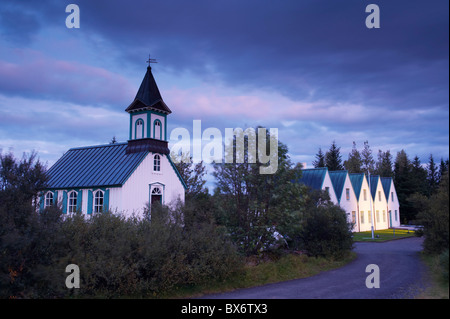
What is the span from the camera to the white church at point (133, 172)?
2459 cm

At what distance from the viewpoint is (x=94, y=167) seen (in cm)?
2725

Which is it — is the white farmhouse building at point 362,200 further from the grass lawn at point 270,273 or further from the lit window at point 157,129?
the grass lawn at point 270,273

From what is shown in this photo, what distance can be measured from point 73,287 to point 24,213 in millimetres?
2920

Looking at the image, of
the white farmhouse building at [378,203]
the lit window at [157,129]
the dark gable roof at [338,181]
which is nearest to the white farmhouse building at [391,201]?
the white farmhouse building at [378,203]

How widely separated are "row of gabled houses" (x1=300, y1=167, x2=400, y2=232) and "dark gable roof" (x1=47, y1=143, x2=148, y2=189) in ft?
54.5

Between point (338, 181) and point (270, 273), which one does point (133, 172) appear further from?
point (338, 181)

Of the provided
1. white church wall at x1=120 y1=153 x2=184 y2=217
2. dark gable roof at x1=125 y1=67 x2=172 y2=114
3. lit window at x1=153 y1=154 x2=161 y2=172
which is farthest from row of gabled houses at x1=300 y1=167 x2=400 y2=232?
dark gable roof at x1=125 y1=67 x2=172 y2=114

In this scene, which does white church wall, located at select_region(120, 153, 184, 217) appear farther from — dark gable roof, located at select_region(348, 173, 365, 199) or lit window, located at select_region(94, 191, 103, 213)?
dark gable roof, located at select_region(348, 173, 365, 199)

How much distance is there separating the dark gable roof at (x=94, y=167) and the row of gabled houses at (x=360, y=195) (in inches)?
654

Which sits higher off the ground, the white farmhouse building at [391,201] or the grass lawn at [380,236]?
the white farmhouse building at [391,201]

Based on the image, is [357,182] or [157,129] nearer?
[157,129]

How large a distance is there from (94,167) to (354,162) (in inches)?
2237

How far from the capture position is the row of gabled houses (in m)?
36.5

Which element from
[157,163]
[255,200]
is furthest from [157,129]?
[255,200]
